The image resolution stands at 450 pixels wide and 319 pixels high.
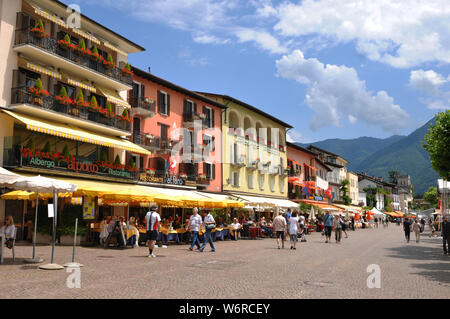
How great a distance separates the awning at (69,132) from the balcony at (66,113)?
0.40 m

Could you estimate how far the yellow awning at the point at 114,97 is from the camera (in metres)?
25.9

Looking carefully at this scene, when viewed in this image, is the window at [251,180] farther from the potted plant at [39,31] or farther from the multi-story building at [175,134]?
the potted plant at [39,31]

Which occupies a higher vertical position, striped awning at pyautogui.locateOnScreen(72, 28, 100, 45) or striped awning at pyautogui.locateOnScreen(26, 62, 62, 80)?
striped awning at pyautogui.locateOnScreen(72, 28, 100, 45)

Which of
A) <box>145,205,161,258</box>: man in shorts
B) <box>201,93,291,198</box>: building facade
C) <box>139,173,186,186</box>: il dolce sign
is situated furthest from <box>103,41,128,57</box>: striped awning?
<box>145,205,161,258</box>: man in shorts

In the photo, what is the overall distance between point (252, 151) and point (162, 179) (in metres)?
16.1

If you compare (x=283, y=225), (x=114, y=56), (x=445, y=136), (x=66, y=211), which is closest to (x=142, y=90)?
(x=114, y=56)

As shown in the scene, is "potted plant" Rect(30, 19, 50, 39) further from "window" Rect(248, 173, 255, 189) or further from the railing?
"window" Rect(248, 173, 255, 189)

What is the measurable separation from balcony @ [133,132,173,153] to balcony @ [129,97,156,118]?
1516 millimetres

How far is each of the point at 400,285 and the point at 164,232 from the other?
43.5 feet

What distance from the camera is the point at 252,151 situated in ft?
145

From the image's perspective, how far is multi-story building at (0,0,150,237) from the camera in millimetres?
20891

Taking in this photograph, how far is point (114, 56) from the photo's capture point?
28094 mm

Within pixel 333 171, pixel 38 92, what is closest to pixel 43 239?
pixel 38 92

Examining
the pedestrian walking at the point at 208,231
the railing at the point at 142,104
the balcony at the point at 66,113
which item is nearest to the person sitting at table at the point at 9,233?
the pedestrian walking at the point at 208,231
